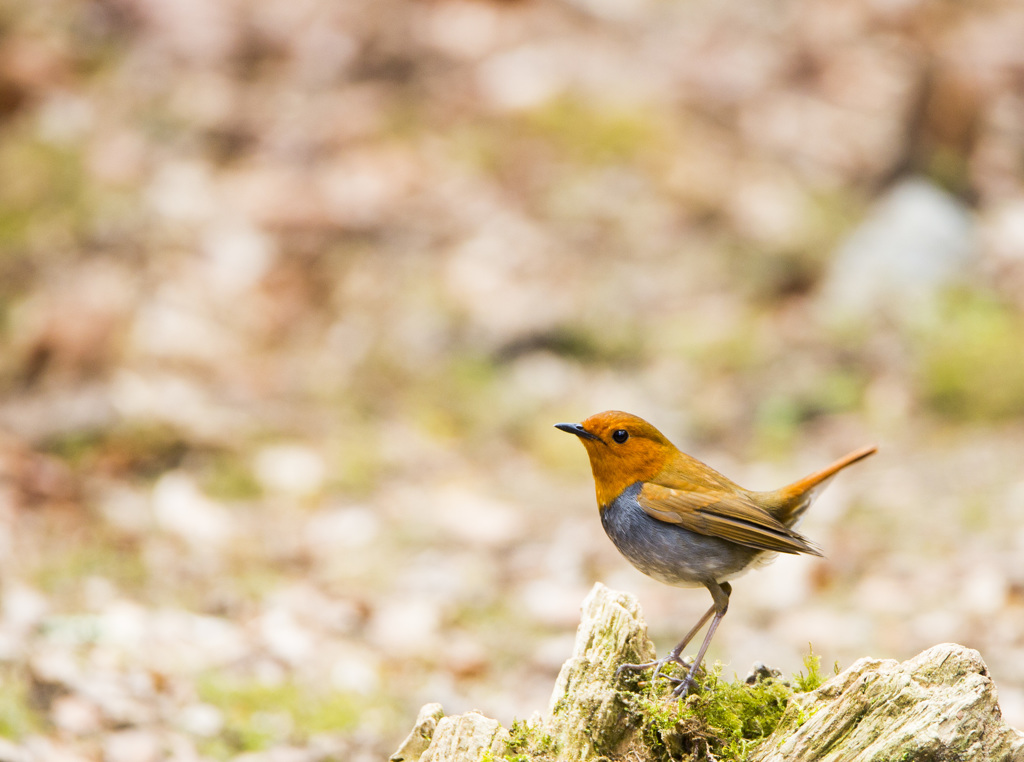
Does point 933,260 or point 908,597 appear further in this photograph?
point 933,260

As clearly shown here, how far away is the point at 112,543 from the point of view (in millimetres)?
5262

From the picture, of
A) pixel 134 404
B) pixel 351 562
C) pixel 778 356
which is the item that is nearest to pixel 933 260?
pixel 778 356


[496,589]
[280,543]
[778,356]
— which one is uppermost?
[778,356]

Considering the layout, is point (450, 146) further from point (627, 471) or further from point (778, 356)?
point (627, 471)

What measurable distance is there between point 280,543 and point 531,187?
4.12m

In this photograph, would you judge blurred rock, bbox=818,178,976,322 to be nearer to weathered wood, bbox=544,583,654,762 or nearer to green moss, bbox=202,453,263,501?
green moss, bbox=202,453,263,501

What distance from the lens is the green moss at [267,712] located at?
3.75 meters

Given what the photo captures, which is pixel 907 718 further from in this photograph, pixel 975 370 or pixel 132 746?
pixel 975 370

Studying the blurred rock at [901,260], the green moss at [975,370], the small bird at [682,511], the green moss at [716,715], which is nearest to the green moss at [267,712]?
the small bird at [682,511]

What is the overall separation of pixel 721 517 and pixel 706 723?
0.83 m

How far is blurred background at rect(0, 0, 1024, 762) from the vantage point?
4578 millimetres

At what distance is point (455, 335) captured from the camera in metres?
7.42

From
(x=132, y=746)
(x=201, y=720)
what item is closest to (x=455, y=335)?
(x=201, y=720)

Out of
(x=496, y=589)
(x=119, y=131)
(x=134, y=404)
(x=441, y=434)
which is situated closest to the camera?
(x=496, y=589)
